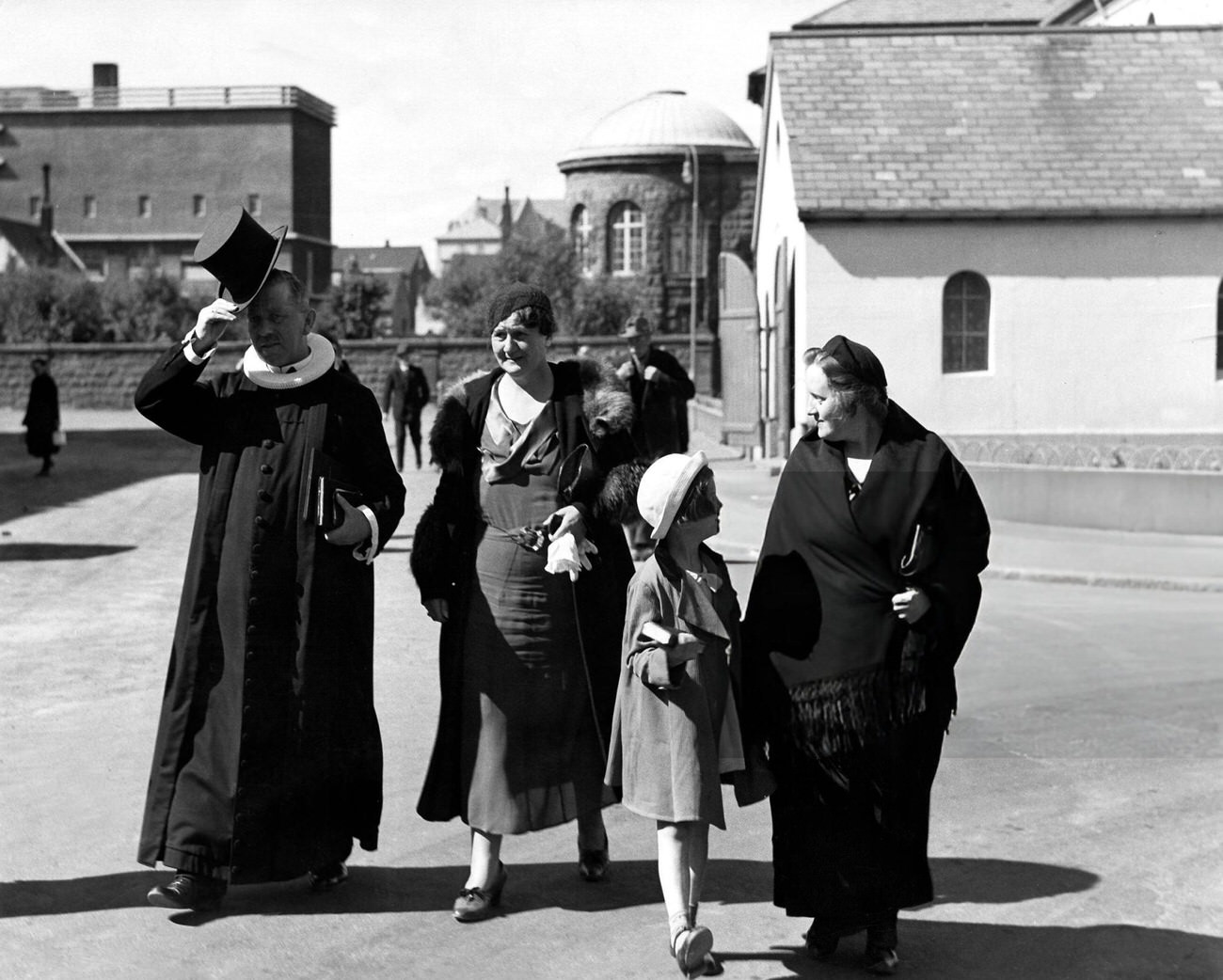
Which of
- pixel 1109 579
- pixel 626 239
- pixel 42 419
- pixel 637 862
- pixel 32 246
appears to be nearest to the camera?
pixel 637 862

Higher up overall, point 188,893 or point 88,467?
point 88,467

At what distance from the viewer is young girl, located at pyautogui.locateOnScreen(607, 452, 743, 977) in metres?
5.00

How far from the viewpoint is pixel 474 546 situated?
18.9 feet

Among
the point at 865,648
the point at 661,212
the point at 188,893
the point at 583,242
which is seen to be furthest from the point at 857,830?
the point at 583,242

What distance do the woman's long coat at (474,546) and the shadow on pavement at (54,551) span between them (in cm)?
1094

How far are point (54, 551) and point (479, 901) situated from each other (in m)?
11.9

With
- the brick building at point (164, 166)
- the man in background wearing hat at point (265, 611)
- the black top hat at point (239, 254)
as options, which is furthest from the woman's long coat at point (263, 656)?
the brick building at point (164, 166)

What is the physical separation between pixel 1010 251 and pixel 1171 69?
14.5 ft

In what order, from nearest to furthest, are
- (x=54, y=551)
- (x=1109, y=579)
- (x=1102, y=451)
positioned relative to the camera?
1. (x=1109, y=579)
2. (x=54, y=551)
3. (x=1102, y=451)

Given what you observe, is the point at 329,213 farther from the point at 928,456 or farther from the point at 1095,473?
the point at 928,456

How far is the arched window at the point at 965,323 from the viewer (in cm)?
2623

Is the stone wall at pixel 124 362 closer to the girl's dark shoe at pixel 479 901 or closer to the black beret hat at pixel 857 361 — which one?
the girl's dark shoe at pixel 479 901

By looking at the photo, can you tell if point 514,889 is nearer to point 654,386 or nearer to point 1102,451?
A: point 654,386

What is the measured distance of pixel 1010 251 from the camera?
26.0m
